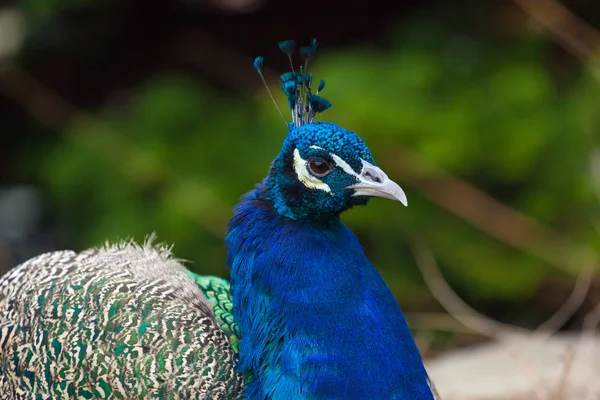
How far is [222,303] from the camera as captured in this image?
1.91m

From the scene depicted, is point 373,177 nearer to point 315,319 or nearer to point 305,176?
point 305,176

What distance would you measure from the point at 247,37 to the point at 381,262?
163 cm

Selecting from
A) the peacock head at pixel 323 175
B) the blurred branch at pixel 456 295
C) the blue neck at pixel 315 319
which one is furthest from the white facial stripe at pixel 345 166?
the blurred branch at pixel 456 295

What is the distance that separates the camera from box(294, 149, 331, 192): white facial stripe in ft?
5.30

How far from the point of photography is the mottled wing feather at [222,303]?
1.77 meters

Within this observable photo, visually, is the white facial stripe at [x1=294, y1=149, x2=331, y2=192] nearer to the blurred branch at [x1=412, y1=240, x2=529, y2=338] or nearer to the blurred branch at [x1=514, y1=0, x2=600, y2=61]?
the blurred branch at [x1=412, y1=240, x2=529, y2=338]

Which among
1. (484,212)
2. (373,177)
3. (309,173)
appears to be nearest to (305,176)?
(309,173)

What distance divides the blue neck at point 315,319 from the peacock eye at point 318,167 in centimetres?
13

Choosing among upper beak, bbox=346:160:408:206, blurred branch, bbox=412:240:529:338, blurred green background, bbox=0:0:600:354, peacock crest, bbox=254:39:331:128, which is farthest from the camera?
blurred green background, bbox=0:0:600:354

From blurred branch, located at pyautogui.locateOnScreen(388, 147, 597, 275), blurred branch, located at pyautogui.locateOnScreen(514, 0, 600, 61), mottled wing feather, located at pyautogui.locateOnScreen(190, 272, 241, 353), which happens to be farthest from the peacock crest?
blurred branch, located at pyautogui.locateOnScreen(514, 0, 600, 61)

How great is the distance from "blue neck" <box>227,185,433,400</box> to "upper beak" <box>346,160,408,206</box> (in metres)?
0.16

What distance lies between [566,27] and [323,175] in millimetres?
2442

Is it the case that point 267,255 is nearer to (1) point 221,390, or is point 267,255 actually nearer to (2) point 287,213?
(2) point 287,213

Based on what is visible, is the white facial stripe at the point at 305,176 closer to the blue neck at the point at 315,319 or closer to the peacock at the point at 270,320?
the peacock at the point at 270,320
